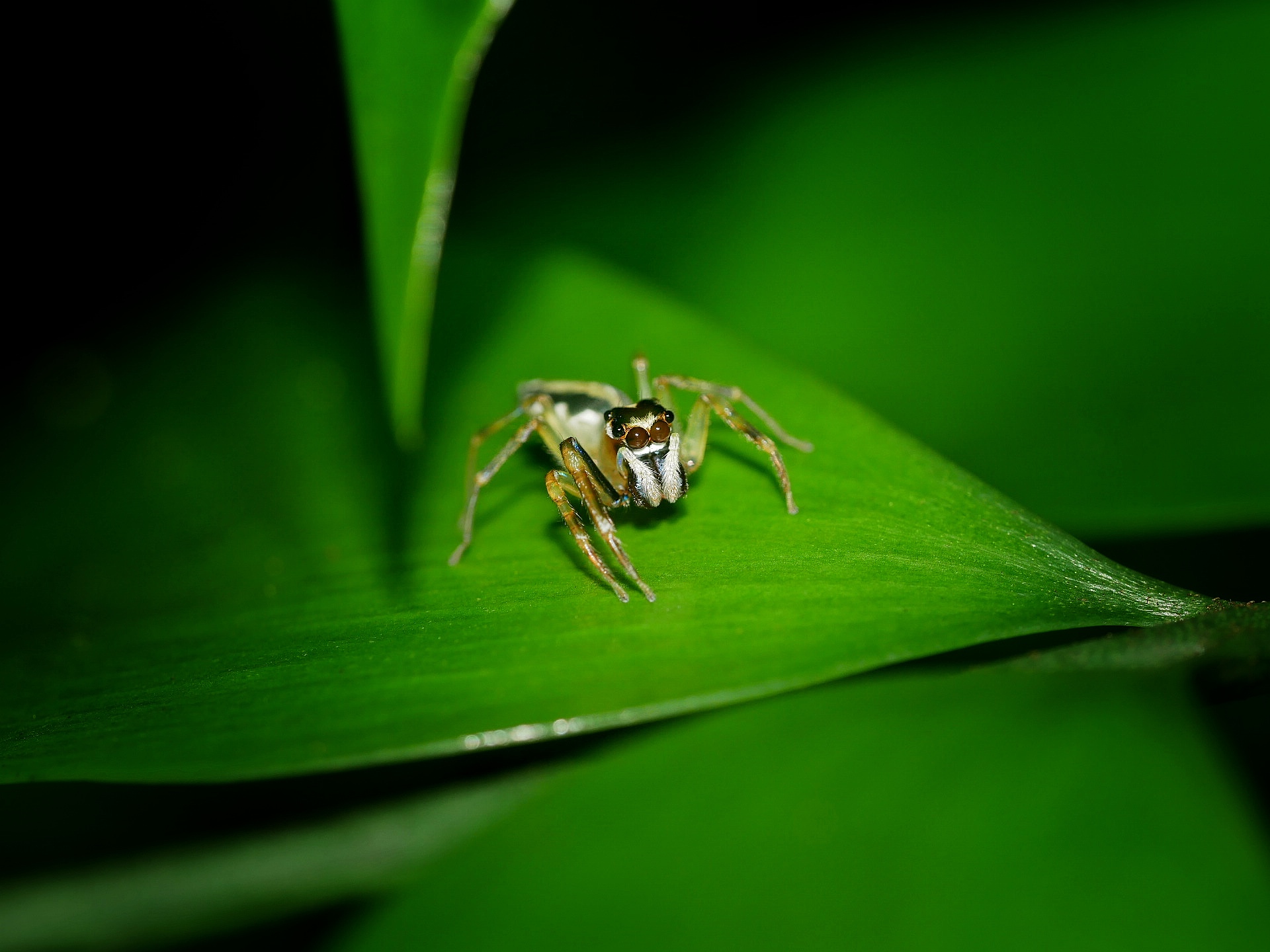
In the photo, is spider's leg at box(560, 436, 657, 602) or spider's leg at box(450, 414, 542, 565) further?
spider's leg at box(450, 414, 542, 565)

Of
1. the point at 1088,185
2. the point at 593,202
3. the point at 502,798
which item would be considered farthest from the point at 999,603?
the point at 593,202

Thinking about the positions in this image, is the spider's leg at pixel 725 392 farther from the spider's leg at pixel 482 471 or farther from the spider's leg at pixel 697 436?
the spider's leg at pixel 482 471

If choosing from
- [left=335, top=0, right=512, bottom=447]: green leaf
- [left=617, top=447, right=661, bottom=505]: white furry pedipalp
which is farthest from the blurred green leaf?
[left=335, top=0, right=512, bottom=447]: green leaf

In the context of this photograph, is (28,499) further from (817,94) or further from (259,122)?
(817,94)

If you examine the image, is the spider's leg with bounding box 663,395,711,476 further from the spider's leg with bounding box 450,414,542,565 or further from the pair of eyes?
the spider's leg with bounding box 450,414,542,565

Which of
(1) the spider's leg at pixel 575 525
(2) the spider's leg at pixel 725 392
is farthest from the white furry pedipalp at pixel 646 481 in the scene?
(2) the spider's leg at pixel 725 392

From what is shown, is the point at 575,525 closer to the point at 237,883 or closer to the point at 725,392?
the point at 725,392
